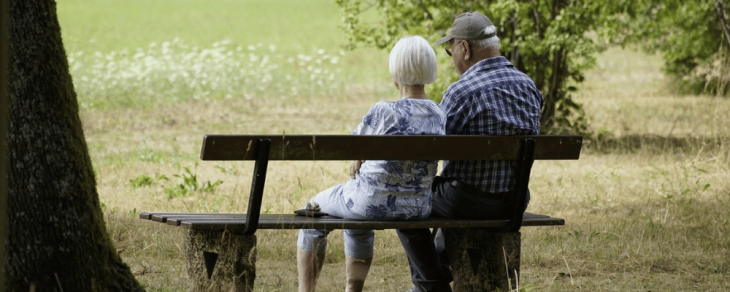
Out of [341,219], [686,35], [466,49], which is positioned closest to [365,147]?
[341,219]

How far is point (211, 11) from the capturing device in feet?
149

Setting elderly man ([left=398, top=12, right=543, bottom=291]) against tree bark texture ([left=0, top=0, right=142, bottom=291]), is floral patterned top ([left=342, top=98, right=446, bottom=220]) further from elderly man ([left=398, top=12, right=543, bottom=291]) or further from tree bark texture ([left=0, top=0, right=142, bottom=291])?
tree bark texture ([left=0, top=0, right=142, bottom=291])

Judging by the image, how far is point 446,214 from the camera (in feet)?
14.6

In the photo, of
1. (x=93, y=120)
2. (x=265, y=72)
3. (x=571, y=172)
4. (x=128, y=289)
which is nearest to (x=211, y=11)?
(x=265, y=72)

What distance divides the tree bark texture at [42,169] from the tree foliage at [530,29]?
7.14m

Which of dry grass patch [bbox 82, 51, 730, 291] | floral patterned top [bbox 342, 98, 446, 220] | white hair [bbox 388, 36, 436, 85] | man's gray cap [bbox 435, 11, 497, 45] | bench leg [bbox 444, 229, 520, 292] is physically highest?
man's gray cap [bbox 435, 11, 497, 45]

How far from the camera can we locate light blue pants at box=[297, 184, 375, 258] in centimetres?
429

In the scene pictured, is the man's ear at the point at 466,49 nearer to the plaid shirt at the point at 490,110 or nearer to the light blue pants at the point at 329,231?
the plaid shirt at the point at 490,110

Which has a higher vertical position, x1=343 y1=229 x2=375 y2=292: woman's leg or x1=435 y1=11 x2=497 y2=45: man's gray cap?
x1=435 y1=11 x2=497 y2=45: man's gray cap

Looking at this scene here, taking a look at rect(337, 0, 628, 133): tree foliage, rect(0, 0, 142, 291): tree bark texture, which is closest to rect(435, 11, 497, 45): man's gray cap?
rect(0, 0, 142, 291): tree bark texture

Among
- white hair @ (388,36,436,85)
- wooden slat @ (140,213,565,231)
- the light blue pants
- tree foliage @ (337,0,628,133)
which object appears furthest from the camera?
tree foliage @ (337,0,628,133)

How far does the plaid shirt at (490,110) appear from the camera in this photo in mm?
4344

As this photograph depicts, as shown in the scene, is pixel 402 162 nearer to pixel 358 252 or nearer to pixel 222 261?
pixel 358 252

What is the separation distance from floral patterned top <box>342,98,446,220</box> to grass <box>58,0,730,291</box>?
0.81 metres
